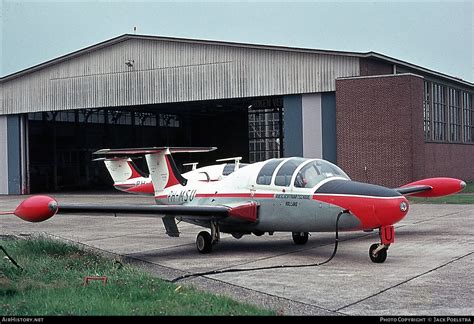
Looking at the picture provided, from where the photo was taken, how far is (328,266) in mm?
12062

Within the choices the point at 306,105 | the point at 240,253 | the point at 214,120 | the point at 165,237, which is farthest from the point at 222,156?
the point at 240,253

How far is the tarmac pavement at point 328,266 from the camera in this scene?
872cm

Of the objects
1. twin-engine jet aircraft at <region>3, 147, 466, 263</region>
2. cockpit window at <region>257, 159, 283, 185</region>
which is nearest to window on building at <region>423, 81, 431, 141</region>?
twin-engine jet aircraft at <region>3, 147, 466, 263</region>

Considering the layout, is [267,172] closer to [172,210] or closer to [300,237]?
[300,237]

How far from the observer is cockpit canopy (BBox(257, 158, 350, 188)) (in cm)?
1340

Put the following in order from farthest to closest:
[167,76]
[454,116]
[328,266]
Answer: [454,116]
[167,76]
[328,266]

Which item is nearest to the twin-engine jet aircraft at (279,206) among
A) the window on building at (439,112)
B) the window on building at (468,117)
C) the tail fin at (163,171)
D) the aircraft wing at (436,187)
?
the tail fin at (163,171)

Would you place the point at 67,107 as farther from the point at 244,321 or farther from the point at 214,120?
the point at 244,321

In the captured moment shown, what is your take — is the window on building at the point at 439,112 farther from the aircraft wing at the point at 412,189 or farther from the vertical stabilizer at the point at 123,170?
the aircraft wing at the point at 412,189

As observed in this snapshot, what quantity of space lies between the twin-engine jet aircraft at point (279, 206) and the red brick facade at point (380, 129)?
22.0 meters

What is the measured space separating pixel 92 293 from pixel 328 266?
478 cm

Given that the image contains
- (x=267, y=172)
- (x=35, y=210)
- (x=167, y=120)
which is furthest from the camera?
(x=167, y=120)

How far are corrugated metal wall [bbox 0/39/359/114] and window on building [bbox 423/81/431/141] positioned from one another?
723cm

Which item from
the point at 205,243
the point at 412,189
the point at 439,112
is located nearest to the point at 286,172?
the point at 205,243
